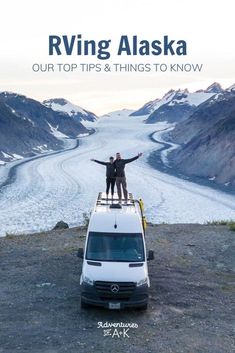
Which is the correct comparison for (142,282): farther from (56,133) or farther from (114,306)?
(56,133)

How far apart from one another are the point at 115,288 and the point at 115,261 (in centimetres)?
85

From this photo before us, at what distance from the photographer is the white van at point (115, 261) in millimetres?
12320

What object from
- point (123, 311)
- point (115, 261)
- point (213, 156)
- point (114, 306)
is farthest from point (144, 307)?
point (213, 156)

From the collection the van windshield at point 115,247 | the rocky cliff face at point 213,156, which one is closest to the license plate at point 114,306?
the van windshield at point 115,247

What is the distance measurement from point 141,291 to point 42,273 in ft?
16.8

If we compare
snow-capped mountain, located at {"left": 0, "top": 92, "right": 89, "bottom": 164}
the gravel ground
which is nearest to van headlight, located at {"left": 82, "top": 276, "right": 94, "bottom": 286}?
the gravel ground

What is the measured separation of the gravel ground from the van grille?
0.60m

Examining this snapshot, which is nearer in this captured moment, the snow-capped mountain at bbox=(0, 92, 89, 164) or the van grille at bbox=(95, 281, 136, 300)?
the van grille at bbox=(95, 281, 136, 300)

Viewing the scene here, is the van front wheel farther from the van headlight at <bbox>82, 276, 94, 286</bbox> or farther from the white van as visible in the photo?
the van headlight at <bbox>82, 276, 94, 286</bbox>

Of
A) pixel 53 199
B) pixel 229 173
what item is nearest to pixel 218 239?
pixel 53 199

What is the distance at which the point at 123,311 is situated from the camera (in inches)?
508

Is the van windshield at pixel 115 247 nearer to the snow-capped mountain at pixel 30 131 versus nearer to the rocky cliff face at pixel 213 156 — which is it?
the rocky cliff face at pixel 213 156

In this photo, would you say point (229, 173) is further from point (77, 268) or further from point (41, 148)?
point (41, 148)

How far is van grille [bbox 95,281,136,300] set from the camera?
40.2ft
